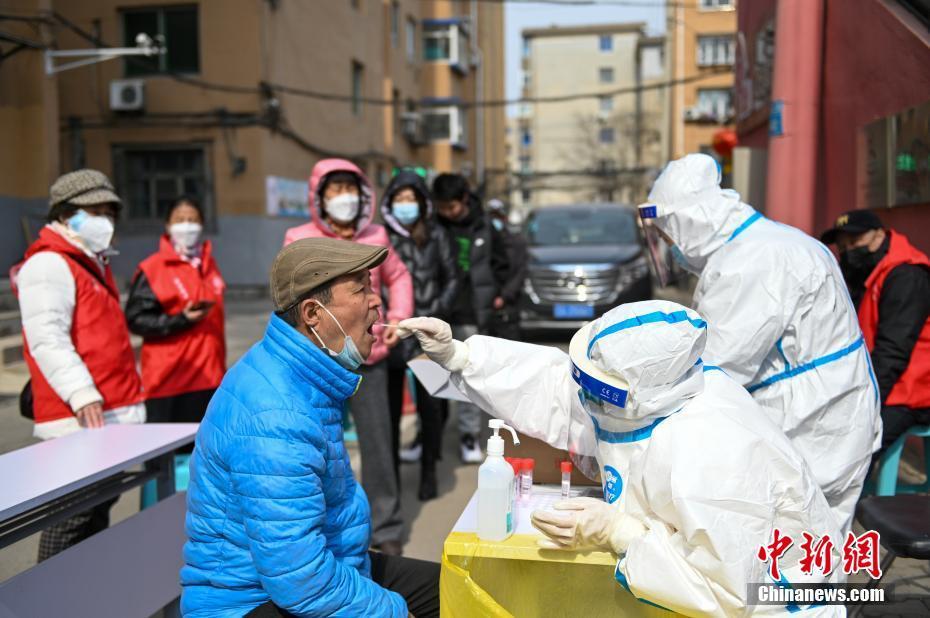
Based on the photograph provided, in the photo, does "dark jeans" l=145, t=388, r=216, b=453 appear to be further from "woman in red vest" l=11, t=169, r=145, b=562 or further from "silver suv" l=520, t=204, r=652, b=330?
"silver suv" l=520, t=204, r=652, b=330

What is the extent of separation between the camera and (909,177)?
527cm

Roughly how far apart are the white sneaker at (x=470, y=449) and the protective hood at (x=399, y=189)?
1.85 meters

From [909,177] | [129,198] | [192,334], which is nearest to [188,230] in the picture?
[192,334]

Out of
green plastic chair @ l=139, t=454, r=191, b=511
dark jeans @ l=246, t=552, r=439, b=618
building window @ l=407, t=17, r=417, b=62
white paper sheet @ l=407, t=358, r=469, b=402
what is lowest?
green plastic chair @ l=139, t=454, r=191, b=511

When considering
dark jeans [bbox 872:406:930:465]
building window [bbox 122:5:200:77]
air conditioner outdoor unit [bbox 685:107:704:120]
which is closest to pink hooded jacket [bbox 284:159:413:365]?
dark jeans [bbox 872:406:930:465]

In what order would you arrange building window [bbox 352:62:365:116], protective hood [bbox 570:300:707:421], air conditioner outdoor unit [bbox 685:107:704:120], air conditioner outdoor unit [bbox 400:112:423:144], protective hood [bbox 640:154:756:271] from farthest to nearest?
air conditioner outdoor unit [bbox 685:107:704:120] < air conditioner outdoor unit [bbox 400:112:423:144] < building window [bbox 352:62:365:116] < protective hood [bbox 640:154:756:271] < protective hood [bbox 570:300:707:421]

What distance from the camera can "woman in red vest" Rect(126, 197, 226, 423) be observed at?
13.9ft

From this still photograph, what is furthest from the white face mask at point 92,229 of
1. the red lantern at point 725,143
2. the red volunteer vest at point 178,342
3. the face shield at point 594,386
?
the red lantern at point 725,143

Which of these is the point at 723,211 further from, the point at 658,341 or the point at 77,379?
the point at 77,379

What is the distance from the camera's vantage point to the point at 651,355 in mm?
1848

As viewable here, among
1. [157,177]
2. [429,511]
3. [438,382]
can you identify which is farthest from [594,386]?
[157,177]

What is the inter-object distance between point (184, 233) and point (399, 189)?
1281 mm

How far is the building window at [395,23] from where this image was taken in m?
26.5

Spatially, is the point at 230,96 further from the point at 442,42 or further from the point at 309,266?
the point at 309,266
